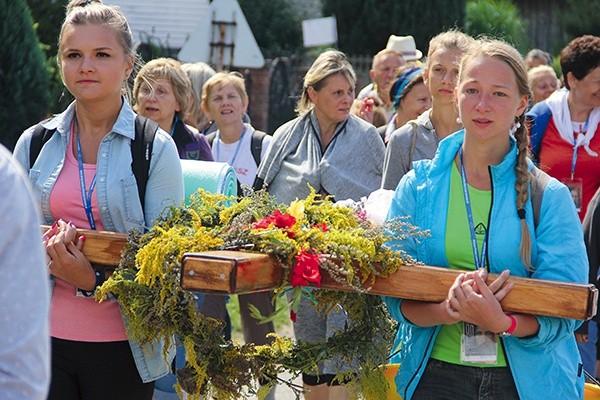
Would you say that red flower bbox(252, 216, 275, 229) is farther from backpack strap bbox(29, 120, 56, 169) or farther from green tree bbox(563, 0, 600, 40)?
green tree bbox(563, 0, 600, 40)

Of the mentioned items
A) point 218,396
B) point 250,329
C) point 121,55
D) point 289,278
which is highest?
point 121,55

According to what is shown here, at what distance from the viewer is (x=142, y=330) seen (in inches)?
150

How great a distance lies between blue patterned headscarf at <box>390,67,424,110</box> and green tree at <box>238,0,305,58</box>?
18414 millimetres

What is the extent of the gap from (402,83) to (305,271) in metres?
4.22

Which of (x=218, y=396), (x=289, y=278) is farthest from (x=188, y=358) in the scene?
(x=289, y=278)

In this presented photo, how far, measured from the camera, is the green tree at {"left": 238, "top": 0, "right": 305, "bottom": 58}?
26.4m

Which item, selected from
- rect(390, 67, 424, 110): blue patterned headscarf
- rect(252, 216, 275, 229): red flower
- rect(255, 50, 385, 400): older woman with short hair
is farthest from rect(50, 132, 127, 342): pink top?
rect(390, 67, 424, 110): blue patterned headscarf

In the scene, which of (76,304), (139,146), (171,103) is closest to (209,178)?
(139,146)

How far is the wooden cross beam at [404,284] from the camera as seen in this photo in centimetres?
334

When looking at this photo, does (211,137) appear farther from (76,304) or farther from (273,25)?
(273,25)

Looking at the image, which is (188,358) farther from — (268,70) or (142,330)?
(268,70)

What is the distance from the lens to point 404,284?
364 centimetres

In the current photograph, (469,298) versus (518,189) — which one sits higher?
(518,189)

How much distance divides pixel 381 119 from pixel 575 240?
18.5ft
